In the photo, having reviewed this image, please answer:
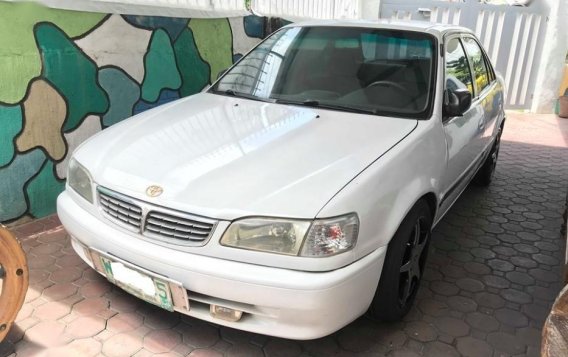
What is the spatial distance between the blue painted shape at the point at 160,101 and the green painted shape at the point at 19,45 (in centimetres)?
94

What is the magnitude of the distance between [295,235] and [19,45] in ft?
8.44

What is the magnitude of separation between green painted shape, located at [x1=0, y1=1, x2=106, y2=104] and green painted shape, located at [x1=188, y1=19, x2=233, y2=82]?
1.47 meters

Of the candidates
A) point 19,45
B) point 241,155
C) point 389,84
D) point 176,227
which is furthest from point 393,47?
point 19,45

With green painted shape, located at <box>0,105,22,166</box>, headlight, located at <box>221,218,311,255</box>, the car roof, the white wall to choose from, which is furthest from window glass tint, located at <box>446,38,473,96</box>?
the white wall

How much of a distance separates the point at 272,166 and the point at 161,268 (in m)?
0.68

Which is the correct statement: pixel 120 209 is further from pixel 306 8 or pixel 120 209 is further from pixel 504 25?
pixel 504 25

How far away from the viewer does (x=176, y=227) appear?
217cm

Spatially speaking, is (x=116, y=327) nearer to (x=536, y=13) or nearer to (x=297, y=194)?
(x=297, y=194)

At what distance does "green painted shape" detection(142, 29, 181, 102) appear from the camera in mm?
4359

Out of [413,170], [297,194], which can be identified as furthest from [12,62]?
[413,170]

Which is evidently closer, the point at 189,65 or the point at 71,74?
the point at 71,74

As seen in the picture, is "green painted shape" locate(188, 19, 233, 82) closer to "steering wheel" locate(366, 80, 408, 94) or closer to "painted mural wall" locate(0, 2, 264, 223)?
"painted mural wall" locate(0, 2, 264, 223)

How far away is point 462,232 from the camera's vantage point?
3998 mm

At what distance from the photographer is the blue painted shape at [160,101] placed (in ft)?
14.3
